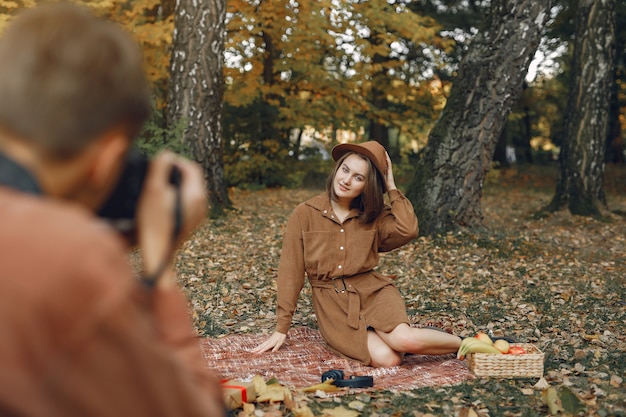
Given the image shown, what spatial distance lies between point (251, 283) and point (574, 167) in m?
6.74

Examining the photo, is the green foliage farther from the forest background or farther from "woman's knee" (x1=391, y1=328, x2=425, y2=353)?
"woman's knee" (x1=391, y1=328, x2=425, y2=353)

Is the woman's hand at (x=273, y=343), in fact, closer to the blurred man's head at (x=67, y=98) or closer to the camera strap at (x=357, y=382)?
the camera strap at (x=357, y=382)

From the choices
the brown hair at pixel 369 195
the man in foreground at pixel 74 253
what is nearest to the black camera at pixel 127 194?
the man in foreground at pixel 74 253

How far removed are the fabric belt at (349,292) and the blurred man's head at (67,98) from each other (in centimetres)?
338

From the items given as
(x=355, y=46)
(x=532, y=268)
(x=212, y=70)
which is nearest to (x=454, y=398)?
(x=532, y=268)

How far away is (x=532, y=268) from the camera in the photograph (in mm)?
7016

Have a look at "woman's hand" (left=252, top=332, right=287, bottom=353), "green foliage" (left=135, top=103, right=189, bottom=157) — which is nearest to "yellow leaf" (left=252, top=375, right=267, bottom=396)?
"woman's hand" (left=252, top=332, right=287, bottom=353)

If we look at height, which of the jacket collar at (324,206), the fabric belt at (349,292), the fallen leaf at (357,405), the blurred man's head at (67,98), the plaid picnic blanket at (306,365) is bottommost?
the plaid picnic blanket at (306,365)

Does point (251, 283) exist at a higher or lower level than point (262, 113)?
lower

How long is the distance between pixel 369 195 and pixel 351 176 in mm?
179

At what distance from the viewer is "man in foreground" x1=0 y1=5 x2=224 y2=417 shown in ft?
3.13

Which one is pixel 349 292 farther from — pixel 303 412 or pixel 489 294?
pixel 489 294

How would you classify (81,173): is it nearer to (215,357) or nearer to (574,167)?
(215,357)

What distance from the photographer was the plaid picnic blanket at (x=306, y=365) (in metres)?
3.95
